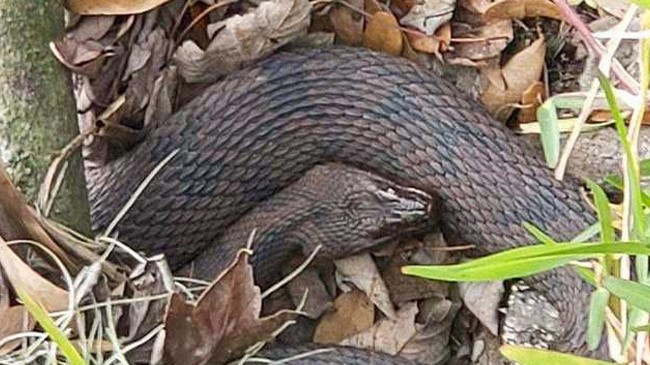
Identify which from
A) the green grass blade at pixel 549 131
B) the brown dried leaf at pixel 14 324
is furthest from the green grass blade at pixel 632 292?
the brown dried leaf at pixel 14 324

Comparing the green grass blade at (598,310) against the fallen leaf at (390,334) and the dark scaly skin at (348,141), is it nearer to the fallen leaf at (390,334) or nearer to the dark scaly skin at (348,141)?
the dark scaly skin at (348,141)

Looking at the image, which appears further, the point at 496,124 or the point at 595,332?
the point at 496,124

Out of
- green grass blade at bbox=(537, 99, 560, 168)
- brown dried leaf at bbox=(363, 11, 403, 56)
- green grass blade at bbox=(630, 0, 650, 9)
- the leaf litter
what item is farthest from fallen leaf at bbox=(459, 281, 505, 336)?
green grass blade at bbox=(630, 0, 650, 9)

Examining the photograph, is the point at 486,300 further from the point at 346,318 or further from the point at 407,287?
the point at 346,318

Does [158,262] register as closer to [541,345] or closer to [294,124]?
[294,124]

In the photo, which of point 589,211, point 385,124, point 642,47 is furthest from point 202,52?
point 642,47

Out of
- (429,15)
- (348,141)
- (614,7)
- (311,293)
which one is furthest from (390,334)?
(614,7)

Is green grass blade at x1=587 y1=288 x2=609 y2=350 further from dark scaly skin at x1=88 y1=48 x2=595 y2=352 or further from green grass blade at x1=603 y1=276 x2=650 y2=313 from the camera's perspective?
dark scaly skin at x1=88 y1=48 x2=595 y2=352
